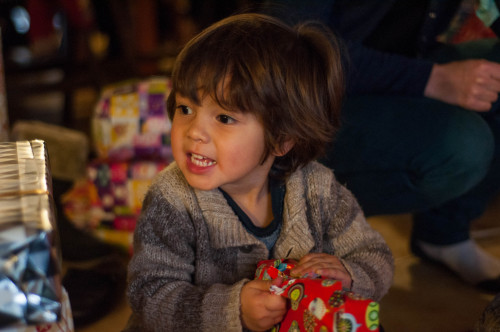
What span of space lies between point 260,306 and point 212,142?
0.24m

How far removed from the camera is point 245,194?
34.2 inches

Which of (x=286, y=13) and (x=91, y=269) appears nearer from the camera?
(x=286, y=13)

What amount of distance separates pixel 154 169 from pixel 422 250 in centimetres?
72

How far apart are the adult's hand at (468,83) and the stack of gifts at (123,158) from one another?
2.25 feet

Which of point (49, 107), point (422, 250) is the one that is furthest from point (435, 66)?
point (49, 107)

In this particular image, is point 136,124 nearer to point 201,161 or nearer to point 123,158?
point 123,158

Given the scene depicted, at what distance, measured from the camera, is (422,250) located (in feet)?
4.13

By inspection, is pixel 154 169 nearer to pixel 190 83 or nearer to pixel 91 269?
pixel 91 269

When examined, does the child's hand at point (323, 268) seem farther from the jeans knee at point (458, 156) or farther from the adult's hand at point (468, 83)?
the adult's hand at point (468, 83)

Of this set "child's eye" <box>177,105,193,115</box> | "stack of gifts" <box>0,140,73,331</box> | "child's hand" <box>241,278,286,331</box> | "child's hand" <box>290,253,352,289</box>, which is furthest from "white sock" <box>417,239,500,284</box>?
"stack of gifts" <box>0,140,73,331</box>

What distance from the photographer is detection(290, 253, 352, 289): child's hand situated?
0.71 m

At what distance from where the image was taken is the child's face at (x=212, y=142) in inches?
28.8

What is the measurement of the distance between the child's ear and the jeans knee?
1.19ft

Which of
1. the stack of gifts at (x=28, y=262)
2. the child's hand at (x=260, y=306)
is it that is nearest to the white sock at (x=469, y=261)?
the child's hand at (x=260, y=306)
